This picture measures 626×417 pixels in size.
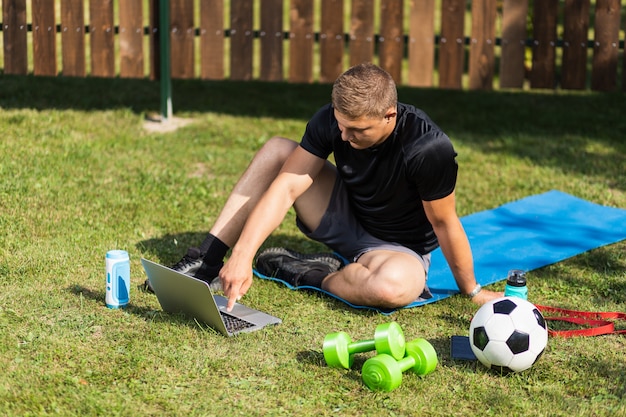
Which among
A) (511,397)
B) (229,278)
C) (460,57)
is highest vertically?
(460,57)

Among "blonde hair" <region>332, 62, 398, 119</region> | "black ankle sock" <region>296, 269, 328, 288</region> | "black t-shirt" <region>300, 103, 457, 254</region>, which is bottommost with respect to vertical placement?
"black ankle sock" <region>296, 269, 328, 288</region>

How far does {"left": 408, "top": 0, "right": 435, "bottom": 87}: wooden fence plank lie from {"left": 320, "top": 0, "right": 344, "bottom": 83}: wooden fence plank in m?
0.64

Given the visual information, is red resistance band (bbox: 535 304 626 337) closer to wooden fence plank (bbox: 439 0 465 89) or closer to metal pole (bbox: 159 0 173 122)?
wooden fence plank (bbox: 439 0 465 89)

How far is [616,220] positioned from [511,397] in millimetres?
3006

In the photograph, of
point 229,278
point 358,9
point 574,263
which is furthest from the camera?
point 358,9

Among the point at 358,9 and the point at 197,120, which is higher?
the point at 358,9


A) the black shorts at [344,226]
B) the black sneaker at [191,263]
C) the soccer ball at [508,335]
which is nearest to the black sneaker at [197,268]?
the black sneaker at [191,263]

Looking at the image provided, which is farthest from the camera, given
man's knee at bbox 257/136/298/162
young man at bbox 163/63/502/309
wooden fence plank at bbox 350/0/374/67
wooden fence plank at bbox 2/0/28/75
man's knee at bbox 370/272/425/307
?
wooden fence plank at bbox 350/0/374/67

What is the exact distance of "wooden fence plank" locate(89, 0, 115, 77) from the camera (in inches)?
319

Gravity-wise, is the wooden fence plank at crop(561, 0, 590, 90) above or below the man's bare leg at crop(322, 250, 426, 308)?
above

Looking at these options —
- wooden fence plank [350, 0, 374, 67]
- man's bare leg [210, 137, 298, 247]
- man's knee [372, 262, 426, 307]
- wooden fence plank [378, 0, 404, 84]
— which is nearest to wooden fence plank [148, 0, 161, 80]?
wooden fence plank [350, 0, 374, 67]

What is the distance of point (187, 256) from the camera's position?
17.3ft

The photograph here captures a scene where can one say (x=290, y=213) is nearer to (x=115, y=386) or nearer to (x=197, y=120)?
(x=197, y=120)

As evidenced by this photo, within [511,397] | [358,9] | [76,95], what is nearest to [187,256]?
[511,397]
